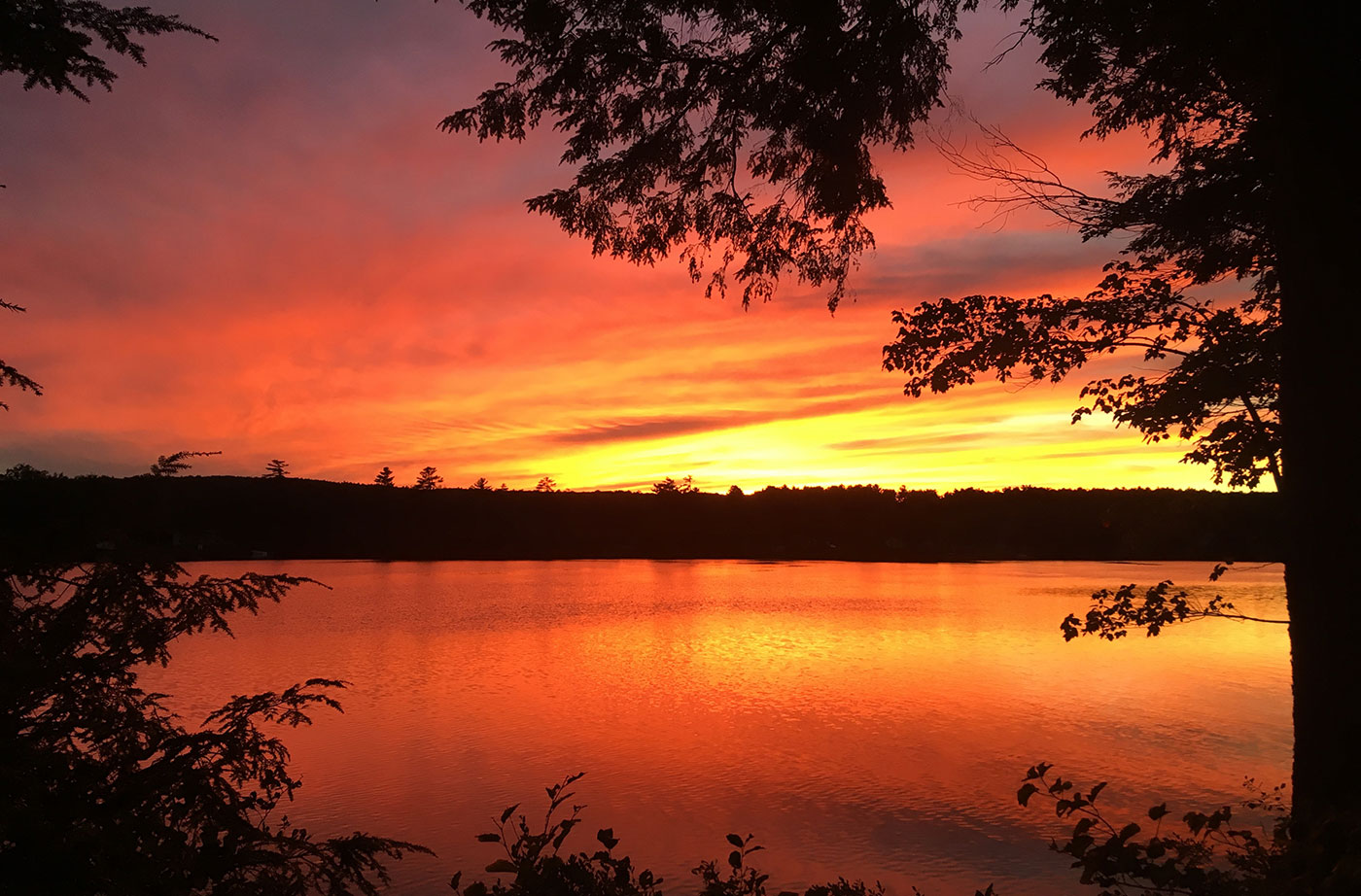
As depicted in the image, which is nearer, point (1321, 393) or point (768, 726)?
point (1321, 393)

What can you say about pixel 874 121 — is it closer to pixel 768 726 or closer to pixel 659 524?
pixel 768 726

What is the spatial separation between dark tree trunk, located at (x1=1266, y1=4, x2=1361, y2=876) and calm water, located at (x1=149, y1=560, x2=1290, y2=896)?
4299 mm

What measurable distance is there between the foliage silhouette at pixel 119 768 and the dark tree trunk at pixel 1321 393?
5668 mm

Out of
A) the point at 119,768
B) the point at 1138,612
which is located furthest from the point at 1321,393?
the point at 119,768

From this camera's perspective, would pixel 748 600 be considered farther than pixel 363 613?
Yes

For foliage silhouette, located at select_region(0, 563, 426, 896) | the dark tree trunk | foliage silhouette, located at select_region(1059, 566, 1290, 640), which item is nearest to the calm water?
foliage silhouette, located at select_region(1059, 566, 1290, 640)

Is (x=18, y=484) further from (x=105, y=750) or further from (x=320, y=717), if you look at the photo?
(x=320, y=717)

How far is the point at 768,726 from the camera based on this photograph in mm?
16906

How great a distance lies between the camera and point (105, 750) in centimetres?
521

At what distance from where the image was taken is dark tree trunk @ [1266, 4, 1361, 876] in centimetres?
554

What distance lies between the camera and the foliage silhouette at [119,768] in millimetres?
4145

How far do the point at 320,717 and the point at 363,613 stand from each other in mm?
19064

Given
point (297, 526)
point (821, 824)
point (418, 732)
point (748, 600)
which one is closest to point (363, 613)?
point (748, 600)

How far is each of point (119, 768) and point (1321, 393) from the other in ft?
24.2
